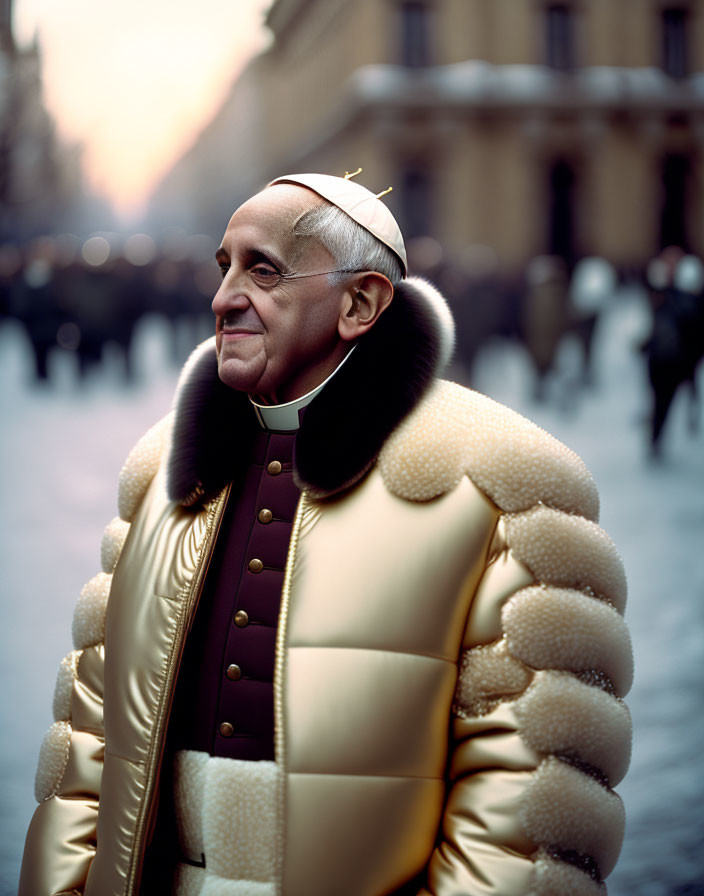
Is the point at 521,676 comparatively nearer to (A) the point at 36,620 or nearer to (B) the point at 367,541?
(B) the point at 367,541

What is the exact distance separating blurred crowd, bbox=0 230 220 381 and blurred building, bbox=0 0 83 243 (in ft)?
67.5

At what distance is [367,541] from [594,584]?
0.38 meters

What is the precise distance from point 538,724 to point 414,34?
Result: 30.0 m

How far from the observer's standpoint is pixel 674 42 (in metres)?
29.2

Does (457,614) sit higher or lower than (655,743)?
higher

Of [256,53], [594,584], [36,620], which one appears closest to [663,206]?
[256,53]

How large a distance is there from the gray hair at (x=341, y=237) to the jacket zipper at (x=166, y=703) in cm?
51

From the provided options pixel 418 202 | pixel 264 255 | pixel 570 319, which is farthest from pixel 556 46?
pixel 264 255

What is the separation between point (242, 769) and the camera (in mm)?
1755

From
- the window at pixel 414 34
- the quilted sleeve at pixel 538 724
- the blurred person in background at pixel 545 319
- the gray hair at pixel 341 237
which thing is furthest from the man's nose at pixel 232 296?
the window at pixel 414 34

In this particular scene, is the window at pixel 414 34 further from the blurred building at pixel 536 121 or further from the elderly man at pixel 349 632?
the elderly man at pixel 349 632

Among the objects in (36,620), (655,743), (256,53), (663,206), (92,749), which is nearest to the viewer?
(92,749)

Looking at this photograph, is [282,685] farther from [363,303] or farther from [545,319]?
[545,319]

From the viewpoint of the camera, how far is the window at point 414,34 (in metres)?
29.2
